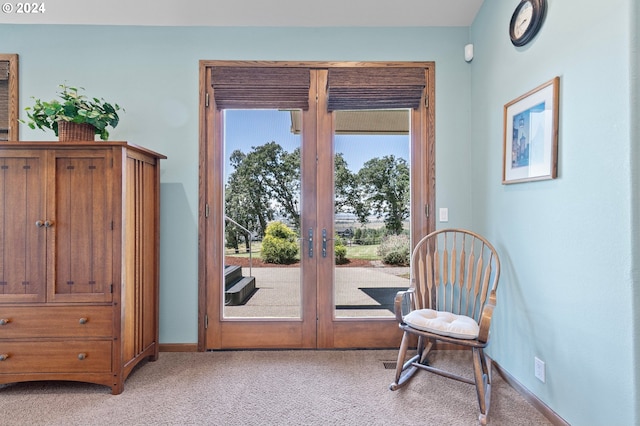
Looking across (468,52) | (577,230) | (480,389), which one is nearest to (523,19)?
(468,52)

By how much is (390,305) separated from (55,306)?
2.38 meters

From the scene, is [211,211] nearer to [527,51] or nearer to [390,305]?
[390,305]

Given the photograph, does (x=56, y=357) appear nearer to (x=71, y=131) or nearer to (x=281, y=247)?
(x=71, y=131)

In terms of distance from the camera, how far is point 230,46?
2768 millimetres

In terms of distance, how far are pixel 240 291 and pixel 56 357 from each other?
1.24 m

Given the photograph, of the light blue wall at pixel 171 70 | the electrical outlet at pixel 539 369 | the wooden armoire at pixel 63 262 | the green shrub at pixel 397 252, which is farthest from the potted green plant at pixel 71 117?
the electrical outlet at pixel 539 369

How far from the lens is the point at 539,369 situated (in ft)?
6.37

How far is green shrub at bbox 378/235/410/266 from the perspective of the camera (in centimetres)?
287

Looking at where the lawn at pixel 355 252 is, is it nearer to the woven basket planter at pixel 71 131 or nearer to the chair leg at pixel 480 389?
the chair leg at pixel 480 389

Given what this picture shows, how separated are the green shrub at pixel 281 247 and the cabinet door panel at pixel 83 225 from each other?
1.14m

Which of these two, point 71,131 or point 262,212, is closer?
point 71,131

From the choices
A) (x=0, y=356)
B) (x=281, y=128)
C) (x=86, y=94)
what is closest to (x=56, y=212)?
(x=0, y=356)

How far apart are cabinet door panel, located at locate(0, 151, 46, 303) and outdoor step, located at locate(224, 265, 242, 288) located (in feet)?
3.88

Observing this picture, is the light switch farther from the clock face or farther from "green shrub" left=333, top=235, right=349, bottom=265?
the clock face
